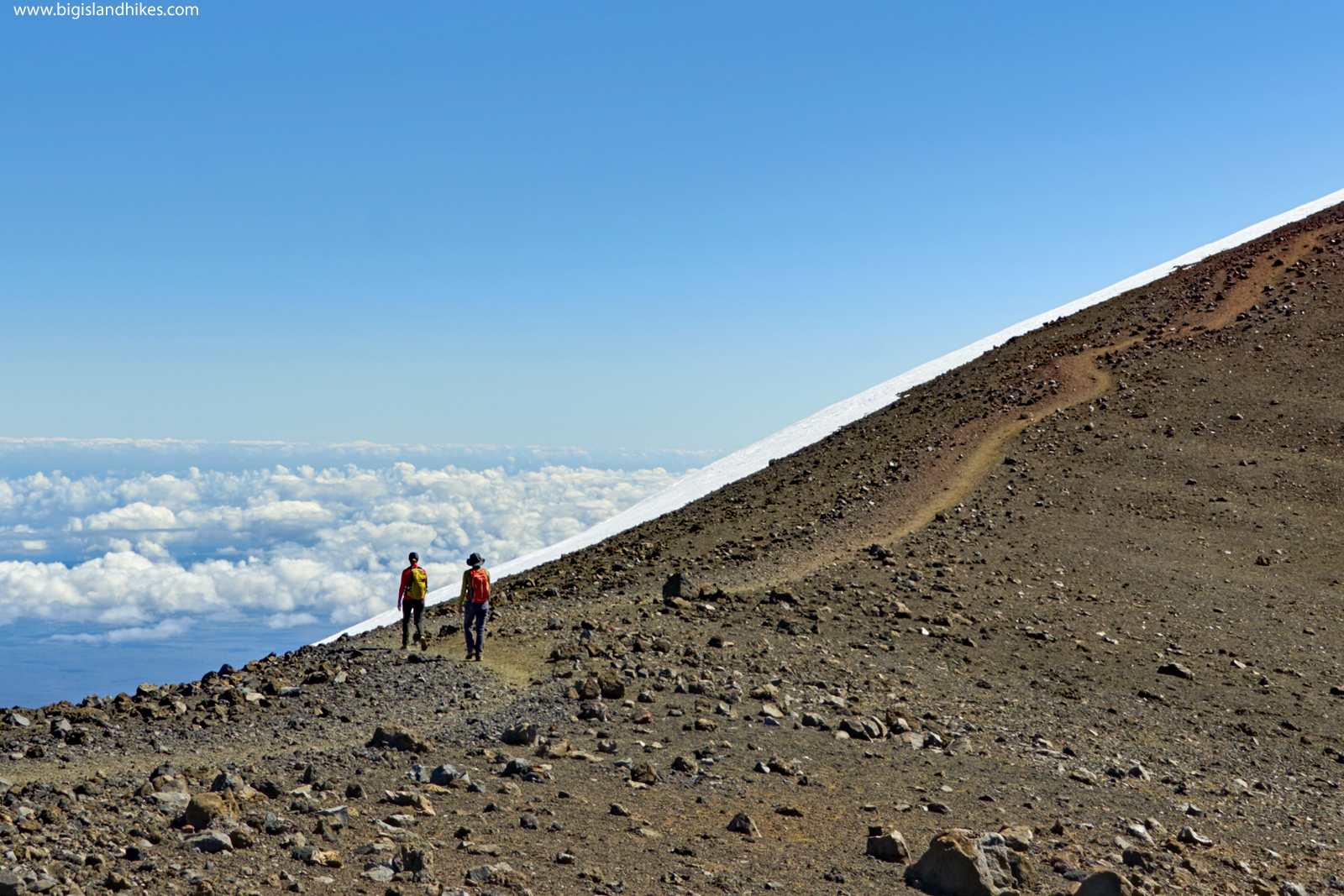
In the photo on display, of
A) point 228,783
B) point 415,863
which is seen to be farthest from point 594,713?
point 415,863

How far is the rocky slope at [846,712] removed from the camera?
7.30m

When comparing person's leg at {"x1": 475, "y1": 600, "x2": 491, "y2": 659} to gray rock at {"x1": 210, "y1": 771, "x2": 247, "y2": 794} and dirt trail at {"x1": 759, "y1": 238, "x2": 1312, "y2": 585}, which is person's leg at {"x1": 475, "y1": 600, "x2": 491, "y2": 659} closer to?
gray rock at {"x1": 210, "y1": 771, "x2": 247, "y2": 794}

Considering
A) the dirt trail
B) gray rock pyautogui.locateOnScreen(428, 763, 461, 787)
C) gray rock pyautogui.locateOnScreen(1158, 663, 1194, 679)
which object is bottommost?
gray rock pyautogui.locateOnScreen(1158, 663, 1194, 679)

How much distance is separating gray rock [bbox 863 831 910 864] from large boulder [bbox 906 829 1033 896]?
30cm

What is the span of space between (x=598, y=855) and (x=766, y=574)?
42.7 ft

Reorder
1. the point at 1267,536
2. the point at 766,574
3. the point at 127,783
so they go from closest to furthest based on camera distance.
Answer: the point at 127,783 → the point at 766,574 → the point at 1267,536

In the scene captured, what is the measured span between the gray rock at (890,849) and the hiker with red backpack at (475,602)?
7268 mm

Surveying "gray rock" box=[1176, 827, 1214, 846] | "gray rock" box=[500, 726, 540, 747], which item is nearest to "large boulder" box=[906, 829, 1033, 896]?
"gray rock" box=[1176, 827, 1214, 846]

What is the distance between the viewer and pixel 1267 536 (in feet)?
70.3

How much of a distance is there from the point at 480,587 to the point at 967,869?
8.32m

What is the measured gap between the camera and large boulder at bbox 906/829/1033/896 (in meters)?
7.05

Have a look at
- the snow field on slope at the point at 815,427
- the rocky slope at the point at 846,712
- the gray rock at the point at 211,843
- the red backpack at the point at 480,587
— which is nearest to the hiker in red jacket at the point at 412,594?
the rocky slope at the point at 846,712

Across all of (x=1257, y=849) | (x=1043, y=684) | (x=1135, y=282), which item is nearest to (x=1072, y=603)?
(x=1043, y=684)

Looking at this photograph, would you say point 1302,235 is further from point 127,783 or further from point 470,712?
point 127,783
